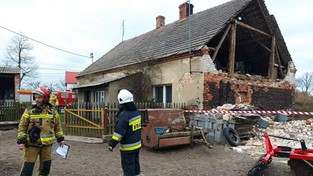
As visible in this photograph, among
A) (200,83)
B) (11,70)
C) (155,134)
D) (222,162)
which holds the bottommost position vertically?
(222,162)

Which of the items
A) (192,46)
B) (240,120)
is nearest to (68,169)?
(240,120)

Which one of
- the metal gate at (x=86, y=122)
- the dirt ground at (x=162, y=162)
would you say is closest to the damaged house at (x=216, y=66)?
the metal gate at (x=86, y=122)

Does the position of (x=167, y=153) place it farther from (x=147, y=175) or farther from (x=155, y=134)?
(x=147, y=175)

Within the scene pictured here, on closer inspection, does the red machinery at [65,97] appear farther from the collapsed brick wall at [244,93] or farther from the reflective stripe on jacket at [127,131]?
the reflective stripe on jacket at [127,131]

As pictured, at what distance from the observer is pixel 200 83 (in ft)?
38.4

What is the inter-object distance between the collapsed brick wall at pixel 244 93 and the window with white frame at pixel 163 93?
2607 millimetres

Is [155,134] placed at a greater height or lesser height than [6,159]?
greater

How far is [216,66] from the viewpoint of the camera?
14.4 meters

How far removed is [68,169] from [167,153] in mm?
2935

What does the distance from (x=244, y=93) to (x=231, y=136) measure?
202 inches

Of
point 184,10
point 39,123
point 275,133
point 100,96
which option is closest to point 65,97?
point 100,96

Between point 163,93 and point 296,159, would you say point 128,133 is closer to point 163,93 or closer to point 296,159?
point 296,159

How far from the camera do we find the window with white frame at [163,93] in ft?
45.4

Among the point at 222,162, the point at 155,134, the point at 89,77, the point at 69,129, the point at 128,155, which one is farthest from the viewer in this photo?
the point at 89,77
